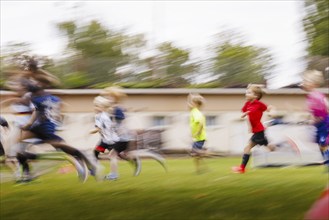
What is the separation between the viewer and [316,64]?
2200 centimetres

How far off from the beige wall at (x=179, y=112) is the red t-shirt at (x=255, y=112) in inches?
433

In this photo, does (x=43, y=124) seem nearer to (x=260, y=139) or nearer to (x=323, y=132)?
(x=260, y=139)

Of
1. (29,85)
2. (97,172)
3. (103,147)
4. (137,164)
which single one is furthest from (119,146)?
(29,85)

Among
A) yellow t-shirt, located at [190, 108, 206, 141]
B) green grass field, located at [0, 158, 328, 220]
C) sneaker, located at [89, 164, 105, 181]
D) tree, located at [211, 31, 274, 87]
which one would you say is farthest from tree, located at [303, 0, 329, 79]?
green grass field, located at [0, 158, 328, 220]

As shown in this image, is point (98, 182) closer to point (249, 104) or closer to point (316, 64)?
point (249, 104)

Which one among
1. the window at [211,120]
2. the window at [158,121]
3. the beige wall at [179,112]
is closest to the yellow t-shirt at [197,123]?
the beige wall at [179,112]

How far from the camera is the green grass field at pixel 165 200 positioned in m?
7.18

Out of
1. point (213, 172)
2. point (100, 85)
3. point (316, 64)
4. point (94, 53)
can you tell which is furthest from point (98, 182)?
point (94, 53)

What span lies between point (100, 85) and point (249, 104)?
35.8 ft

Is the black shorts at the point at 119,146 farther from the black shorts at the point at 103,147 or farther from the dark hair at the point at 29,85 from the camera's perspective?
the dark hair at the point at 29,85

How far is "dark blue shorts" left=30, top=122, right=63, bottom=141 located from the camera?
945 cm

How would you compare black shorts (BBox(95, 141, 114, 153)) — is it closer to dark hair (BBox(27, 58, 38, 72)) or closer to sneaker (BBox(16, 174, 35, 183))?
sneaker (BBox(16, 174, 35, 183))

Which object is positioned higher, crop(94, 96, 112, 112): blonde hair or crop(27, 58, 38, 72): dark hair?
crop(27, 58, 38, 72): dark hair

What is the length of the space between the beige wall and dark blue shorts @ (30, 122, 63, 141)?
11411mm
